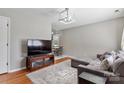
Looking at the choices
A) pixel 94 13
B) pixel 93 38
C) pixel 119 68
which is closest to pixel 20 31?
pixel 94 13

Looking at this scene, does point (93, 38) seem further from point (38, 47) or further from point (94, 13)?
point (38, 47)

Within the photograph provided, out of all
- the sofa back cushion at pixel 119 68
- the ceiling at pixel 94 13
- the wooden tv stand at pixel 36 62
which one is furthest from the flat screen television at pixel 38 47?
the sofa back cushion at pixel 119 68

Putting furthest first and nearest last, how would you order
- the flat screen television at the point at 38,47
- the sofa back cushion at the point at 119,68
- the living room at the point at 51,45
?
1. the flat screen television at the point at 38,47
2. the living room at the point at 51,45
3. the sofa back cushion at the point at 119,68

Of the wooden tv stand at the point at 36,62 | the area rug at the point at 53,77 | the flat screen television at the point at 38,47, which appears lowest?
the area rug at the point at 53,77

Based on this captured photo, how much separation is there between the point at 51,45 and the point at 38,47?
68cm

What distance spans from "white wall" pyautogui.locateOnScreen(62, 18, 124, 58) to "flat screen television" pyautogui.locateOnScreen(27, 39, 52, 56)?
247cm

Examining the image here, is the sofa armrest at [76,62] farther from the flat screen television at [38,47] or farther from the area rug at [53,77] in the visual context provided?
the flat screen television at [38,47]

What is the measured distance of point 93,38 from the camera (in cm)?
505

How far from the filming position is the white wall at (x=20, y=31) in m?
3.10

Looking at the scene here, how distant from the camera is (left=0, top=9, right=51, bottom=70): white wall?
3.10 m

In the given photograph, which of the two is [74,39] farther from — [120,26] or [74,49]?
[120,26]
